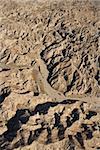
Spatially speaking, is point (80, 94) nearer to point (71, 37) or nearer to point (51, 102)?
point (51, 102)

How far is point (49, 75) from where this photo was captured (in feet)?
111

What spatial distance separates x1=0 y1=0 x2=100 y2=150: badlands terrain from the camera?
27594 mm

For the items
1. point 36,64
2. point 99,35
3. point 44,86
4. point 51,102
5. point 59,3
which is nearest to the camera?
point 51,102

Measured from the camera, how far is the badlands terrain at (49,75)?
27594 mm

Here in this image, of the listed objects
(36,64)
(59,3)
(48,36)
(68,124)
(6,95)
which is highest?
(59,3)

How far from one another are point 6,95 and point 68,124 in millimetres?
5398

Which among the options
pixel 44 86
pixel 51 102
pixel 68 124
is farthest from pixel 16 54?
pixel 68 124

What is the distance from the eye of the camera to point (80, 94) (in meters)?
32.4

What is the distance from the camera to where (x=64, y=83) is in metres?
33.1

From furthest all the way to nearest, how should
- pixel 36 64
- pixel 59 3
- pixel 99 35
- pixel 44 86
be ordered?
pixel 59 3 < pixel 99 35 < pixel 36 64 < pixel 44 86

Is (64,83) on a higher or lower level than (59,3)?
lower

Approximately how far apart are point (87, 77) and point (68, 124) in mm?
6280

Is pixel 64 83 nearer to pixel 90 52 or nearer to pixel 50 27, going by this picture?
pixel 90 52

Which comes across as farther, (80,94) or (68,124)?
(80,94)
